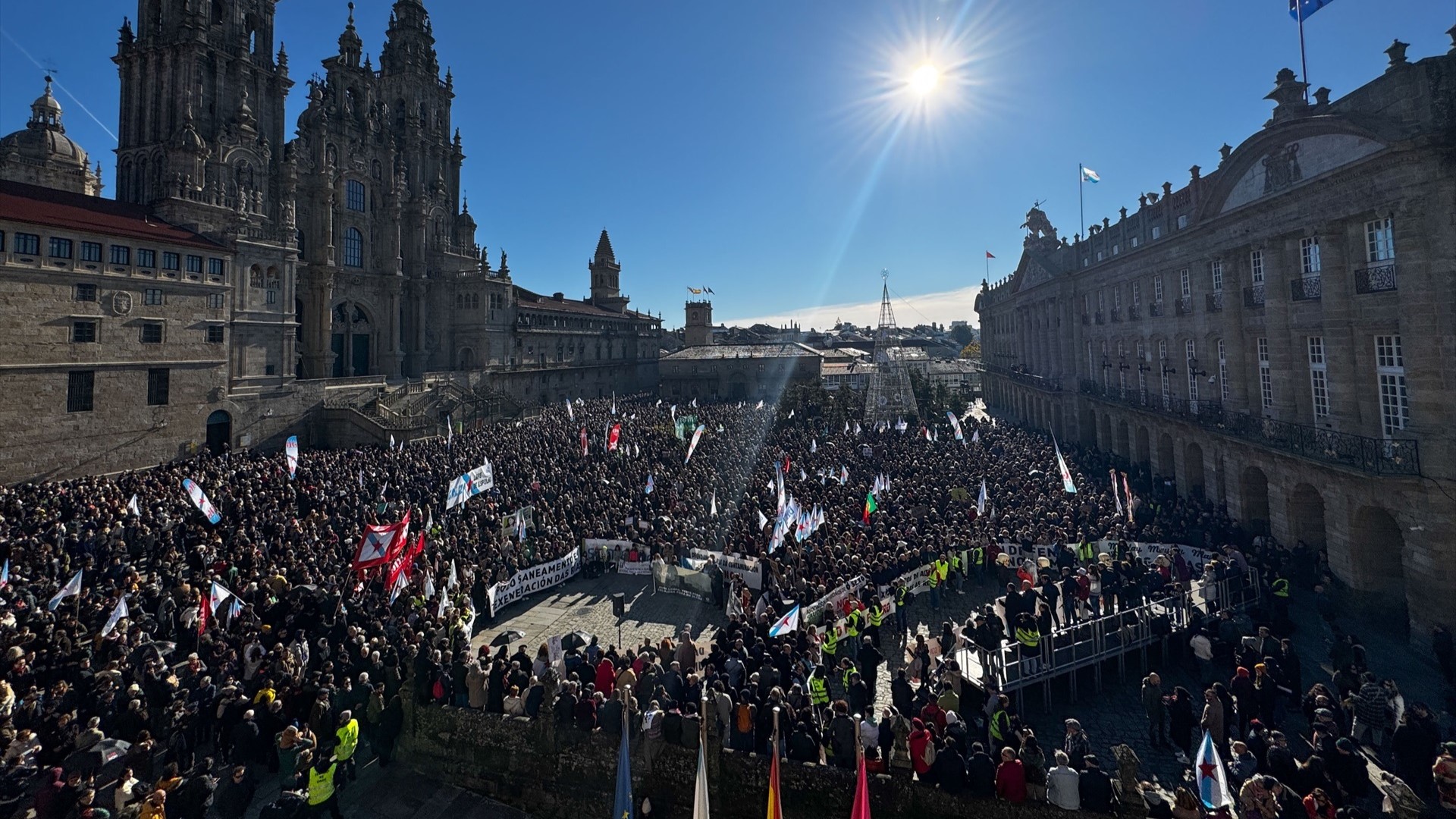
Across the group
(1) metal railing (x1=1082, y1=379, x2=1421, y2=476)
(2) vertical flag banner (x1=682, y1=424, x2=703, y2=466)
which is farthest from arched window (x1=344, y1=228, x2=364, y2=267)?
(1) metal railing (x1=1082, y1=379, x2=1421, y2=476)

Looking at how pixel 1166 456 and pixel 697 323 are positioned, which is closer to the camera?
pixel 1166 456

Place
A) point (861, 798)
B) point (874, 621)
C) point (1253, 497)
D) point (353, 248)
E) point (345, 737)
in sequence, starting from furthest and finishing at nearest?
1. point (353, 248)
2. point (1253, 497)
3. point (874, 621)
4. point (345, 737)
5. point (861, 798)

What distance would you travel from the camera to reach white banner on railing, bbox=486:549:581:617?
1944cm

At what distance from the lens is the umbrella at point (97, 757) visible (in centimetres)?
995

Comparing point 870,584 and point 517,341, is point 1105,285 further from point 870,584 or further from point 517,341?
point 517,341

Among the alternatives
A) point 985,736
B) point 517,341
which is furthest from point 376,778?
point 517,341

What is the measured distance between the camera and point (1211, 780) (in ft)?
29.0

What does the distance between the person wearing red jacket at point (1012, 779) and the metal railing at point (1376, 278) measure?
1846 cm

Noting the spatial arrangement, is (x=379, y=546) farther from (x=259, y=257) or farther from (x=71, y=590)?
(x=259, y=257)

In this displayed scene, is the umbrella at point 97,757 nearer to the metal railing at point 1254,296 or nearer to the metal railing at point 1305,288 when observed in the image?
the metal railing at point 1305,288

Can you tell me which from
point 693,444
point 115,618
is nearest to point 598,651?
point 115,618

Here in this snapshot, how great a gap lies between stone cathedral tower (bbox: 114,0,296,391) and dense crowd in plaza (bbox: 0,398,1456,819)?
1484cm

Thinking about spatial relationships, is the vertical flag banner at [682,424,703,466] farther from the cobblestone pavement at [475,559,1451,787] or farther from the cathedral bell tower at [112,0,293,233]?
the cathedral bell tower at [112,0,293,233]

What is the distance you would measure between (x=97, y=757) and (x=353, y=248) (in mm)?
51052
